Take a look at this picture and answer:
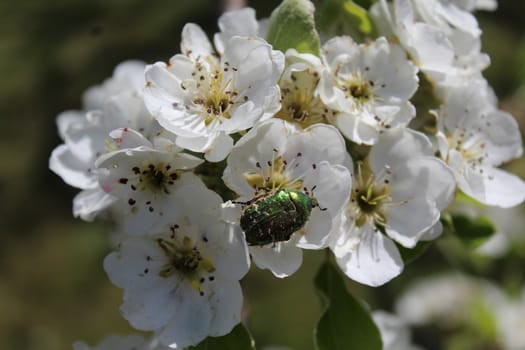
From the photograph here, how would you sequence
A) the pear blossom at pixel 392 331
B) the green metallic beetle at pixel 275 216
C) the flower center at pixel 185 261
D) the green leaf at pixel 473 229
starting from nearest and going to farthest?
the green metallic beetle at pixel 275 216 → the flower center at pixel 185 261 → the green leaf at pixel 473 229 → the pear blossom at pixel 392 331

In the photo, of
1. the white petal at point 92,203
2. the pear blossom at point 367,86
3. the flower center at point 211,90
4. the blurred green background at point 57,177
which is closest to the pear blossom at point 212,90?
the flower center at point 211,90

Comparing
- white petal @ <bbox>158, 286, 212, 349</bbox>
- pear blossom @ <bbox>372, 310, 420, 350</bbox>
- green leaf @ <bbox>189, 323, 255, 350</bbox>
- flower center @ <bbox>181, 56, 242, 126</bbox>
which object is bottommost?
pear blossom @ <bbox>372, 310, 420, 350</bbox>

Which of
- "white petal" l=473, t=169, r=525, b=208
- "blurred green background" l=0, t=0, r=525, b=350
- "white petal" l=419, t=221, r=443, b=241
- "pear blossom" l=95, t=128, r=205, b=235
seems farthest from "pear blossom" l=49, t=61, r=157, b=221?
"blurred green background" l=0, t=0, r=525, b=350

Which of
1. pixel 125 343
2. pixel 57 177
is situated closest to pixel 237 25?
pixel 125 343

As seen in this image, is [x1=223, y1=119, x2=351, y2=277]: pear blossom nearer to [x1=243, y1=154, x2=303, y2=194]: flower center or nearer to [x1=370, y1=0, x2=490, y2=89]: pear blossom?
[x1=243, y1=154, x2=303, y2=194]: flower center

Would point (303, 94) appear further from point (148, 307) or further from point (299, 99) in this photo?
point (148, 307)

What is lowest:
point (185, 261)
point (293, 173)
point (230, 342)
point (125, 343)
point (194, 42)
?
point (125, 343)

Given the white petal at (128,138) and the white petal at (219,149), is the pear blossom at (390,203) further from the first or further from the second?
the white petal at (128,138)
